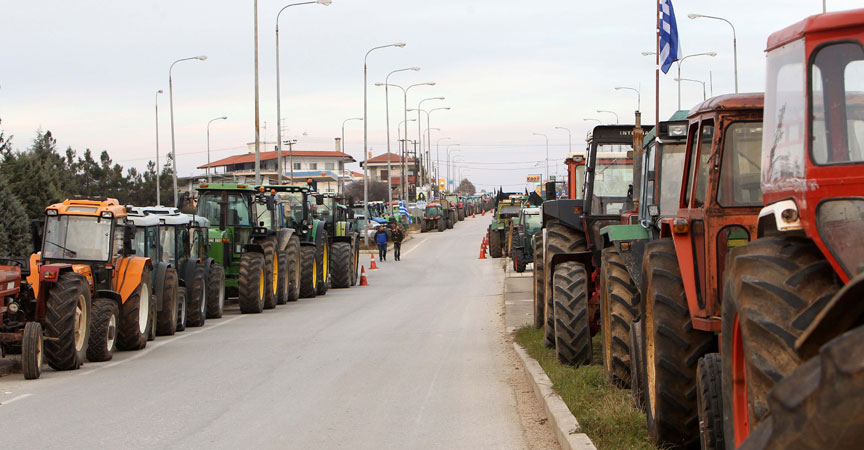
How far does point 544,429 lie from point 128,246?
921cm

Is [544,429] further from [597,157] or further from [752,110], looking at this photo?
[597,157]

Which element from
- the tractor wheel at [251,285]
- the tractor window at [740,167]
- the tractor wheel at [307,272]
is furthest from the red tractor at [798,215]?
the tractor wheel at [307,272]

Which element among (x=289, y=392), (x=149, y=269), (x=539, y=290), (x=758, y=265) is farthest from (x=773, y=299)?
(x=149, y=269)

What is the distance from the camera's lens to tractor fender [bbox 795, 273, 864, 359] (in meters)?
2.97

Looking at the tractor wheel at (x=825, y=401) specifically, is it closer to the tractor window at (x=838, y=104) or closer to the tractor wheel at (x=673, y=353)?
the tractor window at (x=838, y=104)

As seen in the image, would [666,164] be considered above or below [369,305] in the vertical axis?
above

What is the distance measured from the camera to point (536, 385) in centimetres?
1120

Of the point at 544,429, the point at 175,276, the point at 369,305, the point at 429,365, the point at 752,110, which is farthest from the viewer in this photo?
the point at 369,305

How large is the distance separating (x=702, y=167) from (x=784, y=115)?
2520 millimetres

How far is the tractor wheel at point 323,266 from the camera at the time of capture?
3016 centimetres

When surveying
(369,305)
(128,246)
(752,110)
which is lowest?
(369,305)

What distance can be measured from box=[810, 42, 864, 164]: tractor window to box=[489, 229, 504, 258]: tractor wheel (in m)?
42.8

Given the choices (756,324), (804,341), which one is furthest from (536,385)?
(804,341)

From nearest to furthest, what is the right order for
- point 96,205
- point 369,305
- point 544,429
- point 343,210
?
point 544,429 → point 96,205 → point 369,305 → point 343,210
